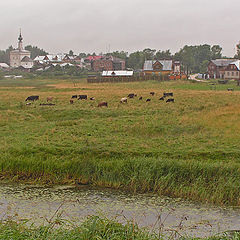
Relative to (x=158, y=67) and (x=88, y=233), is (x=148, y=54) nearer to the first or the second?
(x=158, y=67)

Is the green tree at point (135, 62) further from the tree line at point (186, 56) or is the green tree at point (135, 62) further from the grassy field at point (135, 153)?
the grassy field at point (135, 153)

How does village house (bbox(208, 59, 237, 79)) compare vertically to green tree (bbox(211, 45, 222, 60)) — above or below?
below

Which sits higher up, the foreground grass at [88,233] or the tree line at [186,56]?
the tree line at [186,56]

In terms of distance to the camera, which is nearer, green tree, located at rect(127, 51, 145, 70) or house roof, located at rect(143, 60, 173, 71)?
house roof, located at rect(143, 60, 173, 71)

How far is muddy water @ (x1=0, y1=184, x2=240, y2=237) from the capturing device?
11.3 m

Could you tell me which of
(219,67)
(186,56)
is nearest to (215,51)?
(186,56)

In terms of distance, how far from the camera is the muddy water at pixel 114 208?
1133cm

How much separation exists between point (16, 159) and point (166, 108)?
17510 mm

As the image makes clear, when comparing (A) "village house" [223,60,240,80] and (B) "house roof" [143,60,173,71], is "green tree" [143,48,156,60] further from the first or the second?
(A) "village house" [223,60,240,80]

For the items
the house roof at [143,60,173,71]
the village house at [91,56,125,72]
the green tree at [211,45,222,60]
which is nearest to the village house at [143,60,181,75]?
the house roof at [143,60,173,71]

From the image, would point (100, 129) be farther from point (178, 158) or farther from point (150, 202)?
point (150, 202)

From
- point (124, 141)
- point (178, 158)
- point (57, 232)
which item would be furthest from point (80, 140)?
point (57, 232)

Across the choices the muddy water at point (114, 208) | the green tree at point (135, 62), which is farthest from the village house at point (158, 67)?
the muddy water at point (114, 208)

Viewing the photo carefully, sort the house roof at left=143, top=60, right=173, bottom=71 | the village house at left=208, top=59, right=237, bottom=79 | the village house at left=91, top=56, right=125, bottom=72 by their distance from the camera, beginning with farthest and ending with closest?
the village house at left=91, top=56, right=125, bottom=72, the house roof at left=143, top=60, right=173, bottom=71, the village house at left=208, top=59, right=237, bottom=79
